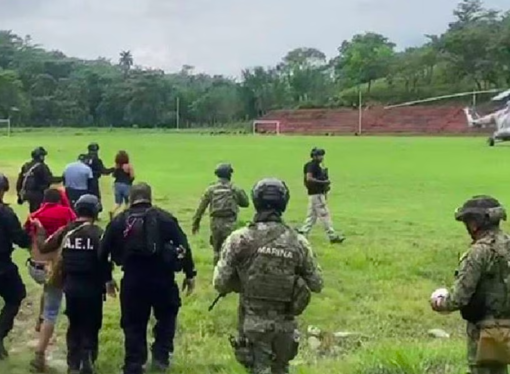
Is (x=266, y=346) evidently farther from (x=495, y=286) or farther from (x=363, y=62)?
(x=363, y=62)

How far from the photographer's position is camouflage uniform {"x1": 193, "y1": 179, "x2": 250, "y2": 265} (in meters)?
12.7

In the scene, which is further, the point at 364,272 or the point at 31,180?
the point at 31,180

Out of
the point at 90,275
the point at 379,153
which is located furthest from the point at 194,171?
the point at 90,275

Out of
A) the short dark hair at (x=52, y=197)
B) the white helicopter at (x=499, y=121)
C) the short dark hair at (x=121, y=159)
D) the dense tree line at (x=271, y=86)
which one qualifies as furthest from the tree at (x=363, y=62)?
the short dark hair at (x=52, y=197)

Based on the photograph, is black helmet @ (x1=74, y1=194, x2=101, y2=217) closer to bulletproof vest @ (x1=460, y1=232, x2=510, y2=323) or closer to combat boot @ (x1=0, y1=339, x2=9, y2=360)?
combat boot @ (x1=0, y1=339, x2=9, y2=360)

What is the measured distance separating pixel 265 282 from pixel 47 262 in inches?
138

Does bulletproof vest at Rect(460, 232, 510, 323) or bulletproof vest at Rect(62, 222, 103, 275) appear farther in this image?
bulletproof vest at Rect(62, 222, 103, 275)

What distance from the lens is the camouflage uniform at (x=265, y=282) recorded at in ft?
22.0

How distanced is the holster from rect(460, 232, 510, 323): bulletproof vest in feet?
0.22

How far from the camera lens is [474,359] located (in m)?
6.38

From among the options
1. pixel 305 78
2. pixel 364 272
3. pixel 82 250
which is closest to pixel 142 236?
pixel 82 250

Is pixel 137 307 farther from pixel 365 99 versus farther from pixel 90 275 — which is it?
pixel 365 99

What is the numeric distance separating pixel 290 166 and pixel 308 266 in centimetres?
3316

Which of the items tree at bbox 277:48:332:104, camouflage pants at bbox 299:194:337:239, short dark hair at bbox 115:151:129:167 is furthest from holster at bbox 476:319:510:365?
tree at bbox 277:48:332:104
